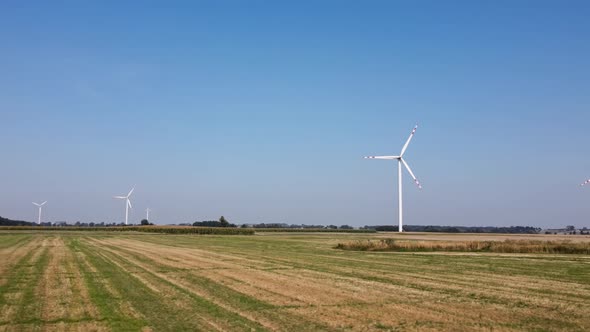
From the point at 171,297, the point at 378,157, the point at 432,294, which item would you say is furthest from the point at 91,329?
the point at 378,157

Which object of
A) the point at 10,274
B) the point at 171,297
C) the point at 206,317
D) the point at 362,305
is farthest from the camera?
the point at 10,274

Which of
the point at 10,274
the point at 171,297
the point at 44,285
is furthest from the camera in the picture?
the point at 10,274

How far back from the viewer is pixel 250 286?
2177cm

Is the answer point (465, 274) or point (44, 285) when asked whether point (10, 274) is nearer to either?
point (44, 285)

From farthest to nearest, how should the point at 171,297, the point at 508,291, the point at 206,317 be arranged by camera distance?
the point at 508,291 < the point at 171,297 < the point at 206,317

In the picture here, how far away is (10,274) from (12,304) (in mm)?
10863

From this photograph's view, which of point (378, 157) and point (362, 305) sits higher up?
point (378, 157)

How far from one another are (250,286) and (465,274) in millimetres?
12325

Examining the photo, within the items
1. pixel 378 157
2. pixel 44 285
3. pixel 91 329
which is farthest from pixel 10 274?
pixel 378 157

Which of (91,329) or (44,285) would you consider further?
(44,285)

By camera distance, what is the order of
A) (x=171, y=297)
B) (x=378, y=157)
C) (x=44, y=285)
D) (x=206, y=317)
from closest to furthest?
(x=206, y=317), (x=171, y=297), (x=44, y=285), (x=378, y=157)

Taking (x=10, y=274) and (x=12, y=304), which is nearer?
(x=12, y=304)

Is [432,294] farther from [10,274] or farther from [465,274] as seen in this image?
[10,274]

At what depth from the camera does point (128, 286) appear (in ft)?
71.9
